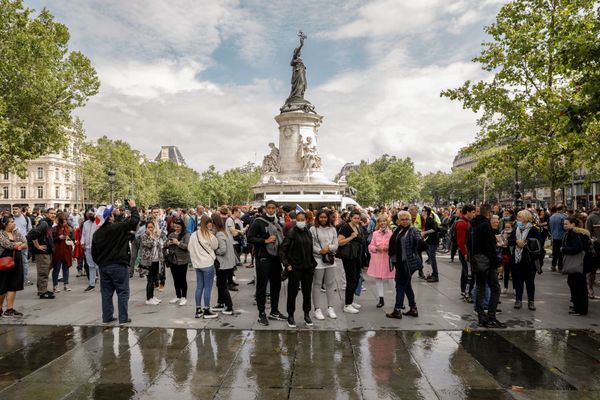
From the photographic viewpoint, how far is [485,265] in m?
7.38

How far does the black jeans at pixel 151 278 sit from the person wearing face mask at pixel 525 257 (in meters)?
7.38

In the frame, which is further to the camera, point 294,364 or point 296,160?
point 296,160

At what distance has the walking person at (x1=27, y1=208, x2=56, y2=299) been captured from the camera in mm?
9409

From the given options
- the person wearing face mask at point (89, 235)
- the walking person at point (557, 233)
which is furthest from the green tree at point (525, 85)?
the person wearing face mask at point (89, 235)

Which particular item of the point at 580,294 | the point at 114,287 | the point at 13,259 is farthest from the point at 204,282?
the point at 580,294

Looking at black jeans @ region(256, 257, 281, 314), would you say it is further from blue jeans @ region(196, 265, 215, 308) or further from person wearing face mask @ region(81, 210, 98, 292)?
person wearing face mask @ region(81, 210, 98, 292)

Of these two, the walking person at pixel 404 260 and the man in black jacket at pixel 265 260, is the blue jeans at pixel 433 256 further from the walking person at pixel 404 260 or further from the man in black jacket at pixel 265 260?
the man in black jacket at pixel 265 260

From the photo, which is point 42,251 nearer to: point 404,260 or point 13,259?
point 13,259

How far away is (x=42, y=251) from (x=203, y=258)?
4.15 meters

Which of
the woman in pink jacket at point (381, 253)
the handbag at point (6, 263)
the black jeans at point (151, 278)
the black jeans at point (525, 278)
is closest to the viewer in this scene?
the handbag at point (6, 263)

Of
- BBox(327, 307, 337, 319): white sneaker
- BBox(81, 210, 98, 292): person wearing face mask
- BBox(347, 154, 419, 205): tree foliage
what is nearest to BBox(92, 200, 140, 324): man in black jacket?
BBox(327, 307, 337, 319): white sneaker

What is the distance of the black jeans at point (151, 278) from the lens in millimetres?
9234

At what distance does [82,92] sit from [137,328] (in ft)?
80.7

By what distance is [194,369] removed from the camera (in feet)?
17.9
